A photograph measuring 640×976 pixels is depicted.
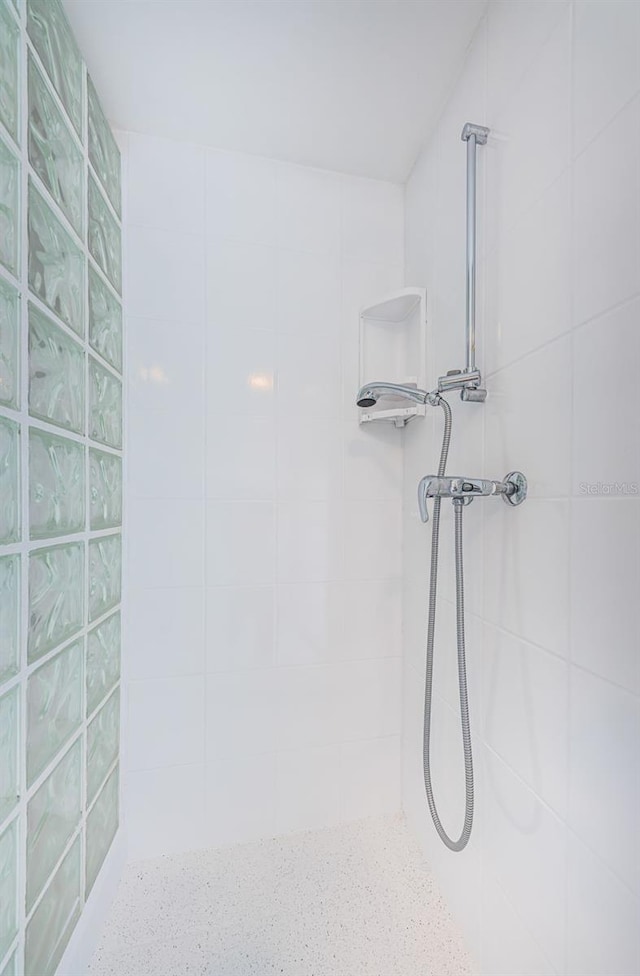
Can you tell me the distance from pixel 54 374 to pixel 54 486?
0.22 metres

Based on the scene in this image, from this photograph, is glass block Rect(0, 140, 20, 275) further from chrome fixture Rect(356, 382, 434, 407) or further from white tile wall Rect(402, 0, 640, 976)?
white tile wall Rect(402, 0, 640, 976)

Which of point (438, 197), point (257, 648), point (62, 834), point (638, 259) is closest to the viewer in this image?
point (638, 259)

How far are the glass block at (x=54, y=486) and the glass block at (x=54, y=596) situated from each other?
0.04 m

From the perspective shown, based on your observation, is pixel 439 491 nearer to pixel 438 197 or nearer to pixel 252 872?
pixel 438 197

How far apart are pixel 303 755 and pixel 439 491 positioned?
961 millimetres

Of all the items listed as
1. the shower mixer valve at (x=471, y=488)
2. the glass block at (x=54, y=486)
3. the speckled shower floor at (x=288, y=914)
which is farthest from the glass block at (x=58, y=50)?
the speckled shower floor at (x=288, y=914)

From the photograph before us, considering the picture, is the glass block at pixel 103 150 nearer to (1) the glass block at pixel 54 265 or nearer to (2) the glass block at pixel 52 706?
(1) the glass block at pixel 54 265

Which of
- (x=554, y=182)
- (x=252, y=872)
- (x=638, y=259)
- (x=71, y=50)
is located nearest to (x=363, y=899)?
(x=252, y=872)

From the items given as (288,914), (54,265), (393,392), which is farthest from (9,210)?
(288,914)

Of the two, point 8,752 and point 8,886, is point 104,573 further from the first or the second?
point 8,886

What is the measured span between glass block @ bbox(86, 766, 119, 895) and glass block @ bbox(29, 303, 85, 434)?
0.91 m

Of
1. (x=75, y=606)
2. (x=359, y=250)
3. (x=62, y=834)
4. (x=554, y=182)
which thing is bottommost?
(x=62, y=834)

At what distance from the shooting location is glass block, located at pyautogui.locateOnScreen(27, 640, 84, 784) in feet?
2.53

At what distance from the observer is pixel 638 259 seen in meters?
0.60
